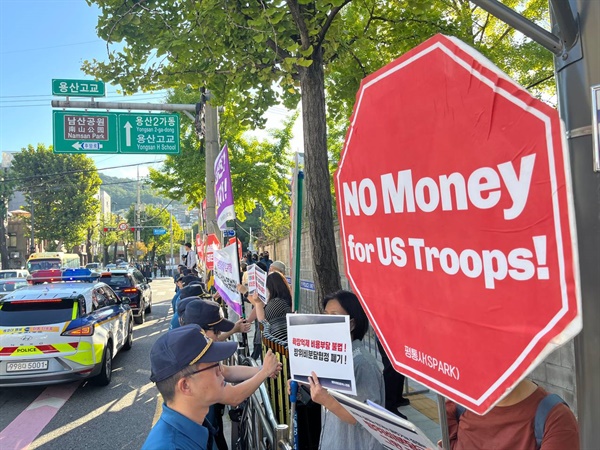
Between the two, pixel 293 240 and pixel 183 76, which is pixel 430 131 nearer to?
pixel 293 240

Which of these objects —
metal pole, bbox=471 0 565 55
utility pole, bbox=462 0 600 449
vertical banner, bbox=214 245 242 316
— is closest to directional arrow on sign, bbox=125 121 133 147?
vertical banner, bbox=214 245 242 316

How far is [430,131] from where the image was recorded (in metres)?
1.27

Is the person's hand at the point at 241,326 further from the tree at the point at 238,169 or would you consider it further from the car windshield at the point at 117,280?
the tree at the point at 238,169

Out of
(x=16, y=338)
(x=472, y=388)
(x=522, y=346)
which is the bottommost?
A: (x=16, y=338)

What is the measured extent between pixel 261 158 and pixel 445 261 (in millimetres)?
19425

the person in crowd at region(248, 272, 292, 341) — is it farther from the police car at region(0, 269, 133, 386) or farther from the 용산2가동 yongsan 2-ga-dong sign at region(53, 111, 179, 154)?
the 용산2가동 yongsan 2-ga-dong sign at region(53, 111, 179, 154)

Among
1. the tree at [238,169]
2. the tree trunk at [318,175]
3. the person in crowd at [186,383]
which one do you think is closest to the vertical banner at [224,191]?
the tree trunk at [318,175]

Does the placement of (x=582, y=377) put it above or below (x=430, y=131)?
below

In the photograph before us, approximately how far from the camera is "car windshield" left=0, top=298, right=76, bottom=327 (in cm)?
668

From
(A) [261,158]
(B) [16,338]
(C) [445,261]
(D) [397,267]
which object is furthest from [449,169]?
(A) [261,158]

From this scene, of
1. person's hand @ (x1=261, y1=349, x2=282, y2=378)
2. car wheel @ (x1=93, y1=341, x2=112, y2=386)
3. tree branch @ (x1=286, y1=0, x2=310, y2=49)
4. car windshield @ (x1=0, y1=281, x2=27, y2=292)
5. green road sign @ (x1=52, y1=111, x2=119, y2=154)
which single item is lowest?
car wheel @ (x1=93, y1=341, x2=112, y2=386)

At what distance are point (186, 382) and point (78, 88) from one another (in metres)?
10.9

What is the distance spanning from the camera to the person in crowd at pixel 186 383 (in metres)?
1.91

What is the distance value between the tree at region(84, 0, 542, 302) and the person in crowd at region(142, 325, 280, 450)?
7.55ft
